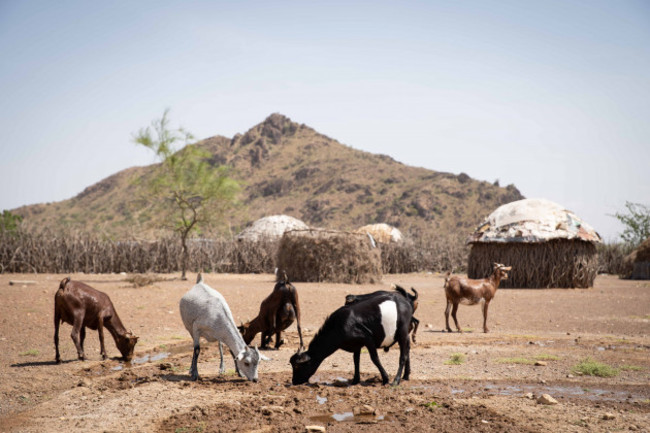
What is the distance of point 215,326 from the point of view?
7859 millimetres

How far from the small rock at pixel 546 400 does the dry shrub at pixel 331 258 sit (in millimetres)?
15492

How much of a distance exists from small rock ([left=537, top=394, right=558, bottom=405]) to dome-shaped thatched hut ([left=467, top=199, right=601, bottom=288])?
1624 centimetres

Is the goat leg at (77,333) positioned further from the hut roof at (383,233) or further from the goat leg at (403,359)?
the hut roof at (383,233)

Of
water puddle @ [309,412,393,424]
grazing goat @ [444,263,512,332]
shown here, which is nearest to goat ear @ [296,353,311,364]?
water puddle @ [309,412,393,424]

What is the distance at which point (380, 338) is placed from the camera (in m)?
7.62

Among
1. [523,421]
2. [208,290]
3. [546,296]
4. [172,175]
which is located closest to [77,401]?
[208,290]

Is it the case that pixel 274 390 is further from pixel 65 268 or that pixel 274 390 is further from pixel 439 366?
pixel 65 268

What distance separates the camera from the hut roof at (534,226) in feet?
73.2

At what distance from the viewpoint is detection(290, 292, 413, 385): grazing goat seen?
7.49 metres

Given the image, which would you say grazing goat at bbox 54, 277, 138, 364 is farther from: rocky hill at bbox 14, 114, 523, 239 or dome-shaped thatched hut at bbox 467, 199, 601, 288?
rocky hill at bbox 14, 114, 523, 239

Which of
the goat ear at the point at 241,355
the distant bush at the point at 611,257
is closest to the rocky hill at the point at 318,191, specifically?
the distant bush at the point at 611,257

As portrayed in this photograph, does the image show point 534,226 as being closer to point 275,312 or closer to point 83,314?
point 275,312

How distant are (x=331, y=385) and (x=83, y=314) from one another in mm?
4245

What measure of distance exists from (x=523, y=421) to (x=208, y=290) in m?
4.48
